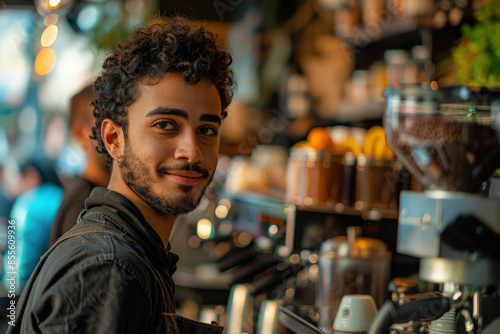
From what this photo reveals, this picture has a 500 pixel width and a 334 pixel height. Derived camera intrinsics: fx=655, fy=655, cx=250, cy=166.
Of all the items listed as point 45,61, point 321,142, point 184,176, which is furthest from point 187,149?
point 45,61

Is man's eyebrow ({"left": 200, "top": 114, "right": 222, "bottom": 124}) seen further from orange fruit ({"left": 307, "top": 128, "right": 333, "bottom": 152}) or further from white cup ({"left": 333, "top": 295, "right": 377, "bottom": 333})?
orange fruit ({"left": 307, "top": 128, "right": 333, "bottom": 152})

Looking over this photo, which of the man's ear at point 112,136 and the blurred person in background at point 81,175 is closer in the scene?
the man's ear at point 112,136

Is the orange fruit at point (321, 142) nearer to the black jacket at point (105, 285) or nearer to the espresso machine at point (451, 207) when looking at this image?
the espresso machine at point (451, 207)

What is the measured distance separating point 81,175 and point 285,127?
7.58 feet

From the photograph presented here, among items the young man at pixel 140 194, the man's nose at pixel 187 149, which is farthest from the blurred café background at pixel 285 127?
the man's nose at pixel 187 149

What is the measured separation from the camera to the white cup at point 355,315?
1.39 metres

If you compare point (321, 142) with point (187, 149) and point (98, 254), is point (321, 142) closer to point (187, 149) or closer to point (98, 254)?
point (187, 149)

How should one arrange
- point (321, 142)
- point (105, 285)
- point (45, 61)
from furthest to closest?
point (45, 61), point (321, 142), point (105, 285)

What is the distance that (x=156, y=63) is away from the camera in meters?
1.17

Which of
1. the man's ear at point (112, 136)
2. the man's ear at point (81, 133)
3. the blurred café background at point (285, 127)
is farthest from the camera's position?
the man's ear at point (81, 133)

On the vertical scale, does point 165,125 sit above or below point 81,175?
below

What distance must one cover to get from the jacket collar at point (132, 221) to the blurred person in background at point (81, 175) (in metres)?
0.80

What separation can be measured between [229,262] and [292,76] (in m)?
1.82

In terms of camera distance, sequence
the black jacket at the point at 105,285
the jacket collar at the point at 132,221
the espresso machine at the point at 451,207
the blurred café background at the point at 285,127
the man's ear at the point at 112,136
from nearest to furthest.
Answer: the black jacket at the point at 105,285 → the jacket collar at the point at 132,221 → the man's ear at the point at 112,136 → the espresso machine at the point at 451,207 → the blurred café background at the point at 285,127
